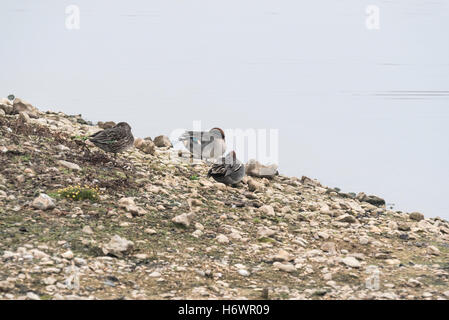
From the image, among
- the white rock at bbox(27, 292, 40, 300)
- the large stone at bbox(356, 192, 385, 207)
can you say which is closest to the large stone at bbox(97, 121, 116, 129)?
the large stone at bbox(356, 192, 385, 207)

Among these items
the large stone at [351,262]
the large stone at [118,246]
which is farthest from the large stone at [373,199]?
the large stone at [118,246]

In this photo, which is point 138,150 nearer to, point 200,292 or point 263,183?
point 263,183

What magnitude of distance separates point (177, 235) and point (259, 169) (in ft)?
22.0

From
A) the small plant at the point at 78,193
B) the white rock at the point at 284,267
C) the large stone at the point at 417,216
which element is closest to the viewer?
the white rock at the point at 284,267

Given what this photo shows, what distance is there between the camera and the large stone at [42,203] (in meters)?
10.1

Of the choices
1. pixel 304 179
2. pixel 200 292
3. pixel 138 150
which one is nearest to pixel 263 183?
pixel 304 179

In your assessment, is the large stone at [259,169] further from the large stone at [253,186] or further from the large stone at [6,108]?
the large stone at [6,108]

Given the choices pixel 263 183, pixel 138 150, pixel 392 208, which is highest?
pixel 138 150

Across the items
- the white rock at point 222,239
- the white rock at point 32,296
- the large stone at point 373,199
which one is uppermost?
the white rock at point 32,296

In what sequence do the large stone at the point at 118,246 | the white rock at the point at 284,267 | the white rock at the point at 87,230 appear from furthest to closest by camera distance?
1. the white rock at the point at 87,230
2. the white rock at the point at 284,267
3. the large stone at the point at 118,246

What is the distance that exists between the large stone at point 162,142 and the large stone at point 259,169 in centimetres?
342
